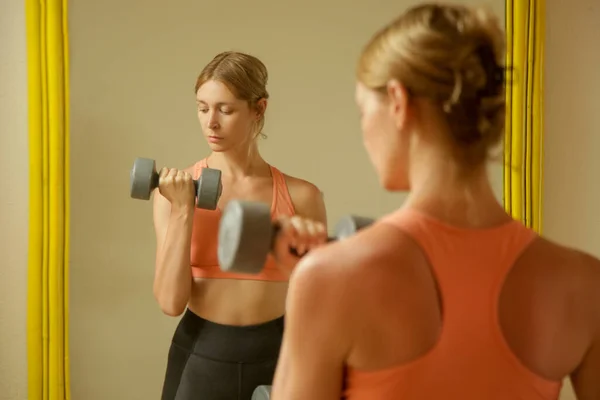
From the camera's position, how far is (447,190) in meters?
0.77

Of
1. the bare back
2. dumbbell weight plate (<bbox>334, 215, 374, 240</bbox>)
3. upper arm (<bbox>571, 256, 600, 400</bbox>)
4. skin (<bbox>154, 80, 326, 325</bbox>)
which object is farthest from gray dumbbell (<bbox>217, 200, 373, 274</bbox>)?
skin (<bbox>154, 80, 326, 325</bbox>)

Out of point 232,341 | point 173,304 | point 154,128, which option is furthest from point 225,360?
point 154,128

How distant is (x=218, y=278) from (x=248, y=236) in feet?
2.49

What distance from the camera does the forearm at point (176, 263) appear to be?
1.63 metres

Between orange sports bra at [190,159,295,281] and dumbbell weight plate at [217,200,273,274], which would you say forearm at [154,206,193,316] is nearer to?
orange sports bra at [190,159,295,281]

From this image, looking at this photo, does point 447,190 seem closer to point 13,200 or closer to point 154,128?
point 154,128

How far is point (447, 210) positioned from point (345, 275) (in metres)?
0.15

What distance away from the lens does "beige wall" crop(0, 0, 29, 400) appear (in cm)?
218

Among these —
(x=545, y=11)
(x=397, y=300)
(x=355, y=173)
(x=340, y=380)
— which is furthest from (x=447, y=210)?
(x=545, y=11)

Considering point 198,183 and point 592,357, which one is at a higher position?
point 198,183

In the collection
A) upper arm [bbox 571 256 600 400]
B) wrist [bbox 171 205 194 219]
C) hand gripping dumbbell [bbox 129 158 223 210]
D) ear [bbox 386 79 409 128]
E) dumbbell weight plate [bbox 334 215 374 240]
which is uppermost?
ear [bbox 386 79 409 128]

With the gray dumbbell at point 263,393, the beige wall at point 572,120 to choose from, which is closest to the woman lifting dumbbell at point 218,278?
the gray dumbbell at point 263,393

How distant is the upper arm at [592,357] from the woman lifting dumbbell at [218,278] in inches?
35.7

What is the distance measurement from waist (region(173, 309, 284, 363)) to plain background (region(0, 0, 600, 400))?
2.23 ft
